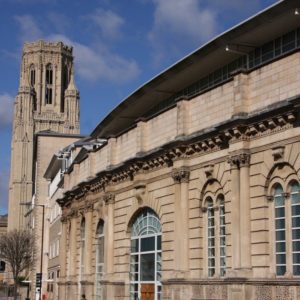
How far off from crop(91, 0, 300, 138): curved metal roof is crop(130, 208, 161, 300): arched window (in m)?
6.53

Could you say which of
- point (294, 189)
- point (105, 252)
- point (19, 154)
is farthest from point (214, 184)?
point (19, 154)

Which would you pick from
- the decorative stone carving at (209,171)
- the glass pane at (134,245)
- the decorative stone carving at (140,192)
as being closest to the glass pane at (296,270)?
the decorative stone carving at (209,171)

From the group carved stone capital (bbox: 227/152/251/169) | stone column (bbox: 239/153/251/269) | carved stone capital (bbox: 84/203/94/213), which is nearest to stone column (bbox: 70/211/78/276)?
carved stone capital (bbox: 84/203/94/213)

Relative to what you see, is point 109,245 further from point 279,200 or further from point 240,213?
point 279,200

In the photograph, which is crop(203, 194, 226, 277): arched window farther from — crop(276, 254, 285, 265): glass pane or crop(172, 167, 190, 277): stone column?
crop(276, 254, 285, 265): glass pane

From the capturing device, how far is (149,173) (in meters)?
35.2

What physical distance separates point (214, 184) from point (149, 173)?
641 centimetres

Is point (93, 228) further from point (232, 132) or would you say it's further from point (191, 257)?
point (232, 132)

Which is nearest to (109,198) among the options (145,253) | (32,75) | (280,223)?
(145,253)

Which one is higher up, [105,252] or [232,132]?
[232,132]

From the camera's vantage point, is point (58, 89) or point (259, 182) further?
point (58, 89)

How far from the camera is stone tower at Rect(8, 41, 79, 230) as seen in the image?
6978 inches

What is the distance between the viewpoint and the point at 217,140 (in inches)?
1132

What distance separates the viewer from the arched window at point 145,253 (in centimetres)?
3444
